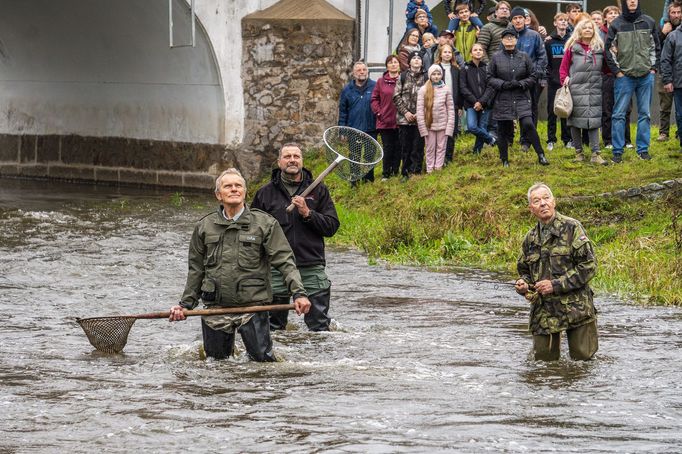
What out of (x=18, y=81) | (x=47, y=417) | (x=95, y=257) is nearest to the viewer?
(x=47, y=417)

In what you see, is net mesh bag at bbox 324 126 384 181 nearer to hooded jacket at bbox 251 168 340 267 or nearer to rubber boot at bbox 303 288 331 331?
hooded jacket at bbox 251 168 340 267

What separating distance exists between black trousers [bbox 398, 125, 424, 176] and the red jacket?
11.9 inches

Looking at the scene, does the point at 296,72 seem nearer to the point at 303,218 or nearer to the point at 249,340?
the point at 303,218

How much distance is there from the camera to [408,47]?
22.0m

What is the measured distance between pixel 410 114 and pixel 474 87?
3.55 feet

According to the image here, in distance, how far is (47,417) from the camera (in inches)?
380

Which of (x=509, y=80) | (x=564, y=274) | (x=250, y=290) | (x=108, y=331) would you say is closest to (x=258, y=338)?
(x=250, y=290)

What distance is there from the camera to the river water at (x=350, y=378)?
909 cm

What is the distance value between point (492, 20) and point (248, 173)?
612 cm

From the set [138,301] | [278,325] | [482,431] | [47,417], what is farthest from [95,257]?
[482,431]

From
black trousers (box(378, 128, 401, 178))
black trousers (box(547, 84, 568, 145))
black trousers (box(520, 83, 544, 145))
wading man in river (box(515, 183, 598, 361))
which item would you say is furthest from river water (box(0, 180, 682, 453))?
black trousers (box(547, 84, 568, 145))

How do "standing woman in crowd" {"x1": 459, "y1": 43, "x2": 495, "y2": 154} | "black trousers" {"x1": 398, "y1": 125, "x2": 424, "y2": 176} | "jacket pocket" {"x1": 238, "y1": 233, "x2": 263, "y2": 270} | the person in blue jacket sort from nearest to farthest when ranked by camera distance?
"jacket pocket" {"x1": 238, "y1": 233, "x2": 263, "y2": 270} → "standing woman in crowd" {"x1": 459, "y1": 43, "x2": 495, "y2": 154} → "black trousers" {"x1": 398, "y1": 125, "x2": 424, "y2": 176} → the person in blue jacket

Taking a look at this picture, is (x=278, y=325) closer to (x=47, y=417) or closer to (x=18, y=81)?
(x=47, y=417)

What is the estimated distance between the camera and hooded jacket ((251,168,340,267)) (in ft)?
41.3
